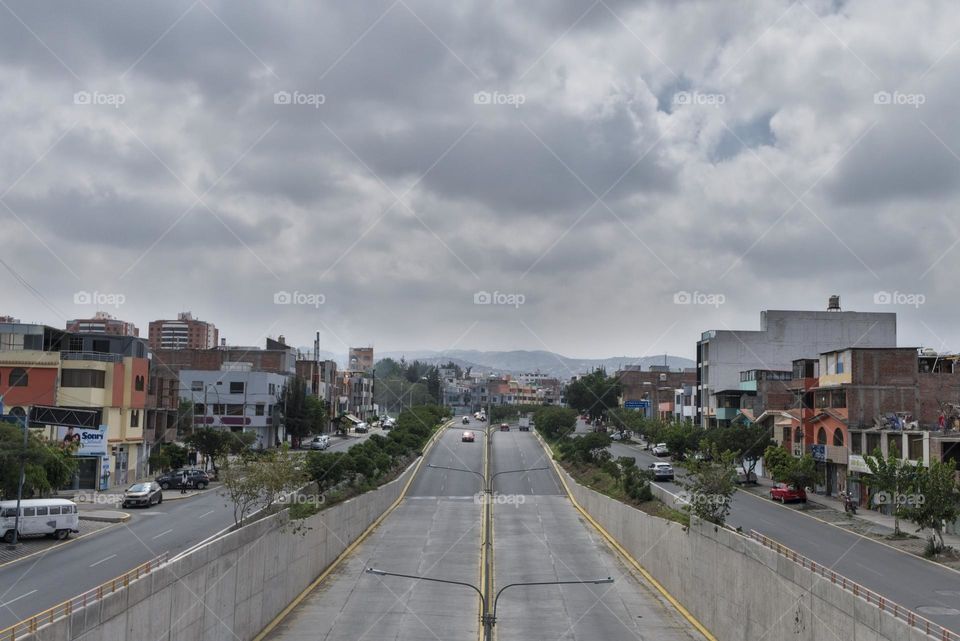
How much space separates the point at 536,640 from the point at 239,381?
82329 mm

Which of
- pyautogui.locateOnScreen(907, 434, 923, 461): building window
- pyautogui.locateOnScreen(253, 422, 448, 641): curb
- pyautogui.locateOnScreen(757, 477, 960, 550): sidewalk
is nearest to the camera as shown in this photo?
pyautogui.locateOnScreen(253, 422, 448, 641): curb

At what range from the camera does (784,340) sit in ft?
329

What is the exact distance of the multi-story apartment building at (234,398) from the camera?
108m

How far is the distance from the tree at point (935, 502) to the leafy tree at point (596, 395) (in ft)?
339

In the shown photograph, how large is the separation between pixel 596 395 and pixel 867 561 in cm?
10642

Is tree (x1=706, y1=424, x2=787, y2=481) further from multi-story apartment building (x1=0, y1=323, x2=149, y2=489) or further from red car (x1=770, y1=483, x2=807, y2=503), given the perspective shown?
multi-story apartment building (x1=0, y1=323, x2=149, y2=489)

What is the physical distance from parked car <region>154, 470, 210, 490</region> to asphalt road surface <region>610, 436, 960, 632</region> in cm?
4106

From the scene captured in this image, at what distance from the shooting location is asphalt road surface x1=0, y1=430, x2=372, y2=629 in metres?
30.8

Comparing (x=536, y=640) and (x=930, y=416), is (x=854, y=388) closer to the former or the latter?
(x=930, y=416)

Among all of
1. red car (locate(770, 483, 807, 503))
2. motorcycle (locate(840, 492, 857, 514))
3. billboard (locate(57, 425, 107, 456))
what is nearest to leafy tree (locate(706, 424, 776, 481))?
red car (locate(770, 483, 807, 503))

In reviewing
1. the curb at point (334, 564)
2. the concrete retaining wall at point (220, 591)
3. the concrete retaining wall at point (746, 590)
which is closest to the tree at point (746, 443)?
the curb at point (334, 564)

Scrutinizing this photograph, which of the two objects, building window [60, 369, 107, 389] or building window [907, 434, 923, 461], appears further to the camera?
building window [60, 369, 107, 389]

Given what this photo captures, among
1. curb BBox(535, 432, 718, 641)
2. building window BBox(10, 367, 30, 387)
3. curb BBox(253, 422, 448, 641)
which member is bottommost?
curb BBox(253, 422, 448, 641)

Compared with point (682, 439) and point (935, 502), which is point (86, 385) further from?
point (935, 502)
